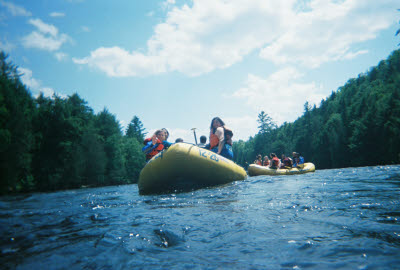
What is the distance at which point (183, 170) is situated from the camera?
17.7 ft

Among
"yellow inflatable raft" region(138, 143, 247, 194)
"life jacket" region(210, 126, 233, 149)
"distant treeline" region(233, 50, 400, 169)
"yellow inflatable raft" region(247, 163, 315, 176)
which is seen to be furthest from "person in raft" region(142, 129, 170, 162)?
"distant treeline" region(233, 50, 400, 169)

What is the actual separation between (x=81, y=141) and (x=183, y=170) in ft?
85.2

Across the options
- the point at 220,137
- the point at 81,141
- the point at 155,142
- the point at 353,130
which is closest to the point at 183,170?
the point at 220,137

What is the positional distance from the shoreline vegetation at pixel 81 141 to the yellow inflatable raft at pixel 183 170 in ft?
55.2

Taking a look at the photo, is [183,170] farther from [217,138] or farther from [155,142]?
[155,142]

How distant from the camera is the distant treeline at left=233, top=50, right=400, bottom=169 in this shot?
1220 inches

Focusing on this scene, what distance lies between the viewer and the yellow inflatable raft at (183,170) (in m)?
5.29

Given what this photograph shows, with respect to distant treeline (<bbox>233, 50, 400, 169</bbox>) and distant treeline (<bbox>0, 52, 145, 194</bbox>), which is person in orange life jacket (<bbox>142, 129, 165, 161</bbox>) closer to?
distant treeline (<bbox>233, 50, 400, 169</bbox>)

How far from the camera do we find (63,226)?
2.67 meters

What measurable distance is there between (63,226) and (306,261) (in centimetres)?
256

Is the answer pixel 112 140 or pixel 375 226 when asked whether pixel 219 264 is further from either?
pixel 112 140

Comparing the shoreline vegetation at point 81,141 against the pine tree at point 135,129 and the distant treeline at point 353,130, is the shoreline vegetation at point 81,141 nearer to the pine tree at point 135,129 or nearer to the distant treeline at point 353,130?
the distant treeline at point 353,130

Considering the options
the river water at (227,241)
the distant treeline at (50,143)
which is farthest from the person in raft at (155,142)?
→ the distant treeline at (50,143)

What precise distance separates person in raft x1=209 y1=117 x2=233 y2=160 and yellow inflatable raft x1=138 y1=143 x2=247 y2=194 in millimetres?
936
